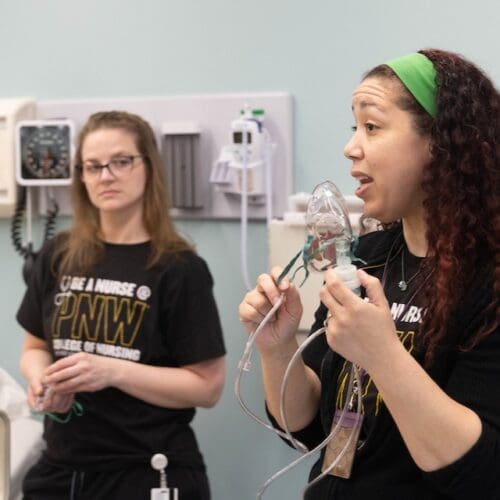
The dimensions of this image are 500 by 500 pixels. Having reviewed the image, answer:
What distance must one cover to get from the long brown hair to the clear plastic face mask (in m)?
0.72

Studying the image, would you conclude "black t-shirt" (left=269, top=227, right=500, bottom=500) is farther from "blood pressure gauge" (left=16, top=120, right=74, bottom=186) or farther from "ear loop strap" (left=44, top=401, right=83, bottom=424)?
"blood pressure gauge" (left=16, top=120, right=74, bottom=186)

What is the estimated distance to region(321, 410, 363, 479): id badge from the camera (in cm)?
118

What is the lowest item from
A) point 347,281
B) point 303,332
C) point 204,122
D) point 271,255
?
point 303,332

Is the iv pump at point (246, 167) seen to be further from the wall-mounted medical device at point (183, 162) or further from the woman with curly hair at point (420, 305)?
the woman with curly hair at point (420, 305)

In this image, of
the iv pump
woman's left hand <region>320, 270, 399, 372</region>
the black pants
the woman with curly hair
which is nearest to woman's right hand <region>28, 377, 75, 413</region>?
the black pants

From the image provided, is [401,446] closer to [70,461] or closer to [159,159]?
[70,461]

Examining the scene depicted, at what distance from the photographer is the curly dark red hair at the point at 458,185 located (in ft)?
3.67

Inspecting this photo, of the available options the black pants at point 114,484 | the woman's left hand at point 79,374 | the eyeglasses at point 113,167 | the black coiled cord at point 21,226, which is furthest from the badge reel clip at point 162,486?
the black coiled cord at point 21,226

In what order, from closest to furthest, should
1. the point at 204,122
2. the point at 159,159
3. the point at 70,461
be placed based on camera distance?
the point at 70,461, the point at 159,159, the point at 204,122

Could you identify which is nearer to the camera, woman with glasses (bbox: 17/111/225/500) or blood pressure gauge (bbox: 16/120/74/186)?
woman with glasses (bbox: 17/111/225/500)

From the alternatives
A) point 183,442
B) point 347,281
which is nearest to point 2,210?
point 183,442

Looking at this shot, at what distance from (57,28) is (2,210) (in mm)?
534

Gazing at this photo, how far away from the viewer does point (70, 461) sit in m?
1.79

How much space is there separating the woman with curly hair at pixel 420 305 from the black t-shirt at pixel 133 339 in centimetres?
59
